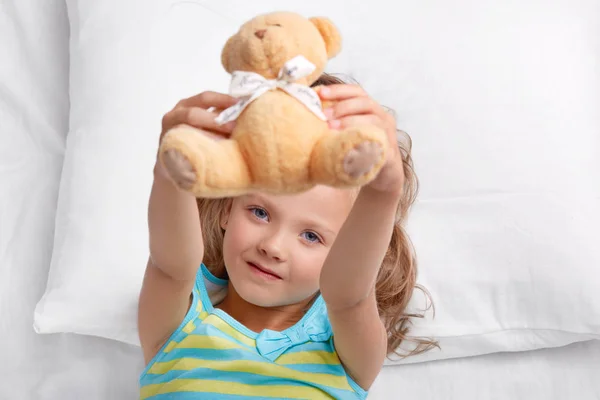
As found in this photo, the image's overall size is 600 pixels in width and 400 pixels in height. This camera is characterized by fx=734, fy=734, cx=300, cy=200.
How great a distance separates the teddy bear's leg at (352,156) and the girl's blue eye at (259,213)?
0.36 meters

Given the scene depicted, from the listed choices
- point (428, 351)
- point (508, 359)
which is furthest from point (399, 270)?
point (508, 359)

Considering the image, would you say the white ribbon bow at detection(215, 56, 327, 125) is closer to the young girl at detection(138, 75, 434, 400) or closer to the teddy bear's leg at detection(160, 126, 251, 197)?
the teddy bear's leg at detection(160, 126, 251, 197)

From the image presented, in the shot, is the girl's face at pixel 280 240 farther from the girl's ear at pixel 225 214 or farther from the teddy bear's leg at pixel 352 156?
the teddy bear's leg at pixel 352 156

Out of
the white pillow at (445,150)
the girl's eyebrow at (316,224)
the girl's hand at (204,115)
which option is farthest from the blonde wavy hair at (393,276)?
the girl's hand at (204,115)

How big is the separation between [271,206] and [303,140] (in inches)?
13.1

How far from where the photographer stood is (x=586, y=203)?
1.15 m

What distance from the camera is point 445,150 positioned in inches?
46.8

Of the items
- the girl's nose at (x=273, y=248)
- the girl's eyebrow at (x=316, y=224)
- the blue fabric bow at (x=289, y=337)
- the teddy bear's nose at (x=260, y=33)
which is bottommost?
the blue fabric bow at (x=289, y=337)

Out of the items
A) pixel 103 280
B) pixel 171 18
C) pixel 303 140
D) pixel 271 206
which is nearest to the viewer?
pixel 303 140

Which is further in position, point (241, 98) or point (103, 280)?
point (103, 280)

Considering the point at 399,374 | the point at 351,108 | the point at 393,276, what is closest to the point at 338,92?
the point at 351,108

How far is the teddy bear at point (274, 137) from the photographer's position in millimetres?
529

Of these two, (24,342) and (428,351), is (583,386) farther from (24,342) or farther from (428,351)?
(24,342)

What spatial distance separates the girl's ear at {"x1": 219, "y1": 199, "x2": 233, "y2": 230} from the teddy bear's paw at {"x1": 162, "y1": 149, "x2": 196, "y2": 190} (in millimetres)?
483
